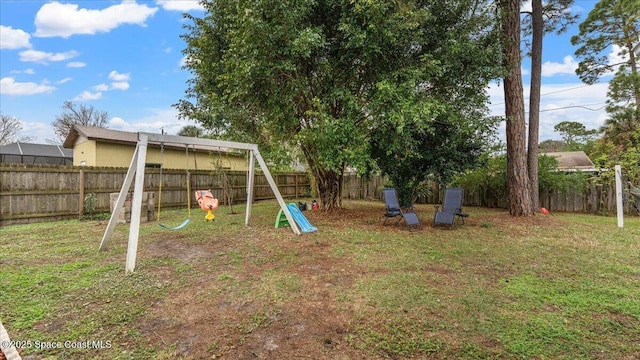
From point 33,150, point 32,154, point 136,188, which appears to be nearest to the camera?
point 136,188

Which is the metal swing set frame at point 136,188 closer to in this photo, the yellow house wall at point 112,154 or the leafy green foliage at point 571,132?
the yellow house wall at point 112,154

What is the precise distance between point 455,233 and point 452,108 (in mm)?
3018

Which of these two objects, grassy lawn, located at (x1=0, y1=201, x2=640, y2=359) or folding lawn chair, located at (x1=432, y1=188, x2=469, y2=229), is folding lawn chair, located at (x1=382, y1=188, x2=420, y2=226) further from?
grassy lawn, located at (x1=0, y1=201, x2=640, y2=359)

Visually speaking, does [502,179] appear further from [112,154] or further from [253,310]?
[112,154]

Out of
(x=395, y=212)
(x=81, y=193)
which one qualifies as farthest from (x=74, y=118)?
(x=395, y=212)

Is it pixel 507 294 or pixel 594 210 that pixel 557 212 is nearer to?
pixel 594 210

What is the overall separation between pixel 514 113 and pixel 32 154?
24.4 meters

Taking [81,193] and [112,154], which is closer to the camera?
[81,193]

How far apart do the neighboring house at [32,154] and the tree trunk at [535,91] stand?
80.1 feet

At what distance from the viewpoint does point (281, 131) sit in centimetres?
805

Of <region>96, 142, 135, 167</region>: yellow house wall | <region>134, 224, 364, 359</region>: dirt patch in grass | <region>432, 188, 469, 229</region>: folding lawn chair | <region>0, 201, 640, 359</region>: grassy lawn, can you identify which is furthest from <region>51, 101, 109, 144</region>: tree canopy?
<region>432, 188, 469, 229</region>: folding lawn chair

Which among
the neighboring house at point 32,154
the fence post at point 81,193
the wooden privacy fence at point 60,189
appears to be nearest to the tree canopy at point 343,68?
the wooden privacy fence at point 60,189

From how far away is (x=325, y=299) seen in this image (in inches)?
123

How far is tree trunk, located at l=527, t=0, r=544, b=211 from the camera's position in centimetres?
906
